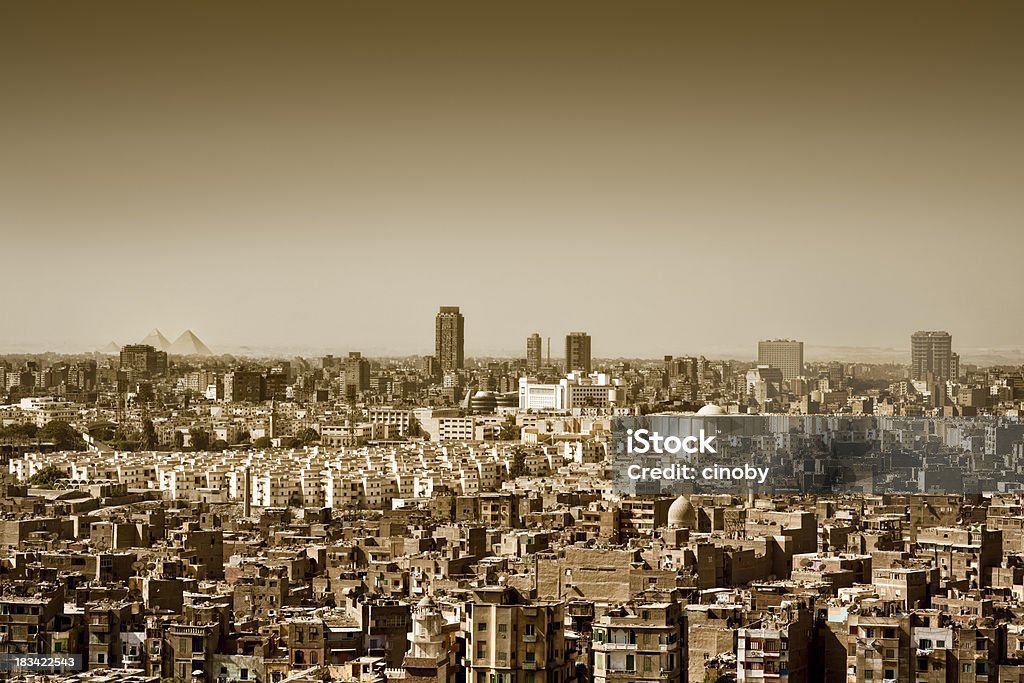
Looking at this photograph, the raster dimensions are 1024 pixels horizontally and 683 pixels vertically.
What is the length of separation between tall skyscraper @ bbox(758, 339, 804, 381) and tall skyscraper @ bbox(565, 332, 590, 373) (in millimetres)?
2878

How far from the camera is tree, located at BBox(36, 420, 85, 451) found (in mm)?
36094

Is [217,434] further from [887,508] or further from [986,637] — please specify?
[986,637]

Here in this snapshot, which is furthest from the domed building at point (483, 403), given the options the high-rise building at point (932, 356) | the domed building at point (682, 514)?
the domed building at point (682, 514)

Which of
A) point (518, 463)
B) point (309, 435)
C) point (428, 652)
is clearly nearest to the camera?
point (428, 652)

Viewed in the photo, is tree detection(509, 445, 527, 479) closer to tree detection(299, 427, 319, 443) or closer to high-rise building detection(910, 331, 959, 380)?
tree detection(299, 427, 319, 443)

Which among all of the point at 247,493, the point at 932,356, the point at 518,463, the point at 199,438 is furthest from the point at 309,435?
the point at 247,493

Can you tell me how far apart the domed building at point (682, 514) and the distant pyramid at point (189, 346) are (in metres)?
19.3

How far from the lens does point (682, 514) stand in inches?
791

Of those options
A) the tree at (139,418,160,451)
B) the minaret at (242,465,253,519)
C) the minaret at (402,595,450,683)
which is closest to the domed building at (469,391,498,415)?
the tree at (139,418,160,451)

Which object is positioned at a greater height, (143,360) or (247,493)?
(143,360)

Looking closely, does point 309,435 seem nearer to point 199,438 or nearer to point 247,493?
point 199,438

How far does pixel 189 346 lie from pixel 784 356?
11.5 m

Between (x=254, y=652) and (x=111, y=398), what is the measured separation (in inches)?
1291

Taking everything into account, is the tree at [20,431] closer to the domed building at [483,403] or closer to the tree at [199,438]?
the tree at [199,438]
